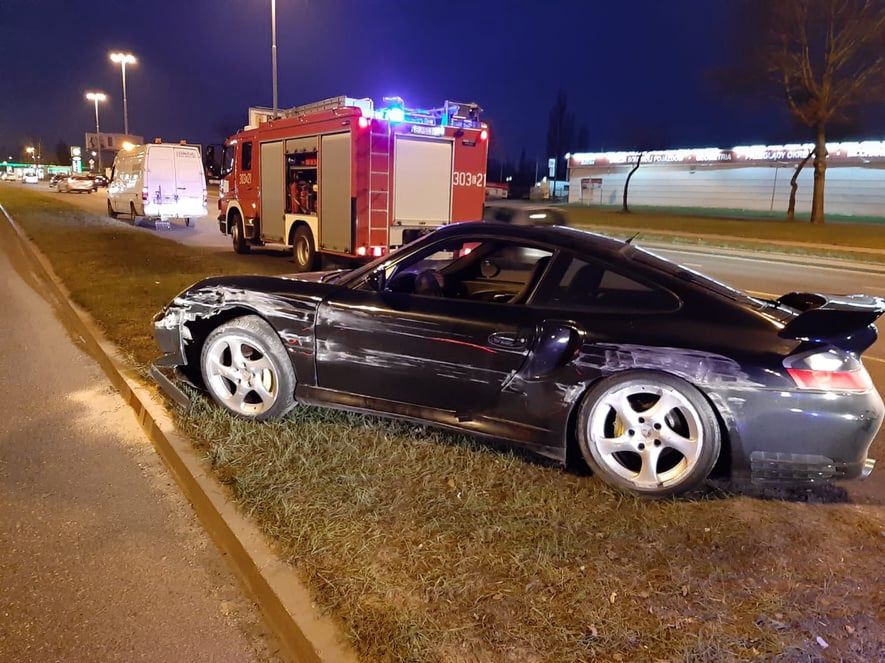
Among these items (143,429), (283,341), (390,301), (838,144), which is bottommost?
(143,429)

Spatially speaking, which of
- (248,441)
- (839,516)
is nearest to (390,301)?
(248,441)

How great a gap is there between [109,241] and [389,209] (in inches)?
327

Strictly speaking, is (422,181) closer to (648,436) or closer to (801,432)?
(648,436)

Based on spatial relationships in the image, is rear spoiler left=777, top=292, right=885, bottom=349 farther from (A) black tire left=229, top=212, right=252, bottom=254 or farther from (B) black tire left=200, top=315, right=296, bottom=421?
(A) black tire left=229, top=212, right=252, bottom=254

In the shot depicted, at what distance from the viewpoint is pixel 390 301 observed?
4258mm

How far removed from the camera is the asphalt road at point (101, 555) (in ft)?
9.16

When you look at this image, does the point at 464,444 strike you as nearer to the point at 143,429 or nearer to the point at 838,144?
the point at 143,429

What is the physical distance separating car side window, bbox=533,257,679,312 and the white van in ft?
71.6

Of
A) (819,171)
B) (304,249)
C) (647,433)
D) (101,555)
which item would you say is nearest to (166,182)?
(304,249)

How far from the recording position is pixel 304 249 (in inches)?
531

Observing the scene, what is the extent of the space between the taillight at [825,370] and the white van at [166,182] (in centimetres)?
2286

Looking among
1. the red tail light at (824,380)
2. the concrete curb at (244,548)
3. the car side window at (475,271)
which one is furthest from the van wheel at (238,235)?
the red tail light at (824,380)

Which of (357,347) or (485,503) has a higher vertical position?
(357,347)

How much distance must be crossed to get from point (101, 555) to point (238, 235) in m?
13.2
